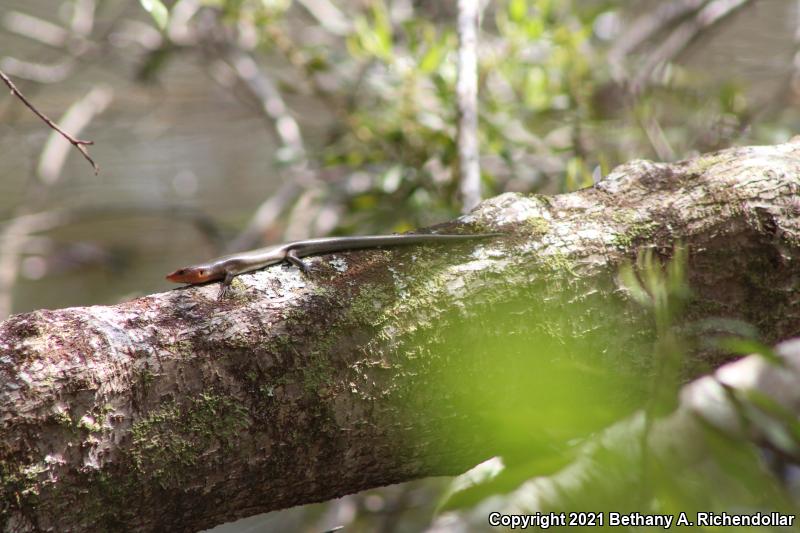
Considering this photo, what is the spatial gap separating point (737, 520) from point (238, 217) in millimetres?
5388

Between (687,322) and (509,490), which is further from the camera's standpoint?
(687,322)

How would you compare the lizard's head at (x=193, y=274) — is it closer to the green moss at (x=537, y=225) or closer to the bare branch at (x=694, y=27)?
the green moss at (x=537, y=225)

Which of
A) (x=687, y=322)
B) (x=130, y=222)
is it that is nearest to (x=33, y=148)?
(x=130, y=222)

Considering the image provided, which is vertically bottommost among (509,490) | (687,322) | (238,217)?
(509,490)

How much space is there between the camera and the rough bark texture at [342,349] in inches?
40.3

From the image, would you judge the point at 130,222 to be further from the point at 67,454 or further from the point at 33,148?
the point at 67,454

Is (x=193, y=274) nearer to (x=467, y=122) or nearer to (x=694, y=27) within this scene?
(x=467, y=122)

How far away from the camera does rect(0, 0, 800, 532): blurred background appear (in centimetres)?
305

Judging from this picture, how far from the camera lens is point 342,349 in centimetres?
117

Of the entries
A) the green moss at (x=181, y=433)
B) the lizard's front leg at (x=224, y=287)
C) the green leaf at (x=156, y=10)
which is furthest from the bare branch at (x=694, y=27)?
the green moss at (x=181, y=433)

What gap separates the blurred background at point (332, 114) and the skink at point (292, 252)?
54 cm

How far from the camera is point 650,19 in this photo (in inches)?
175

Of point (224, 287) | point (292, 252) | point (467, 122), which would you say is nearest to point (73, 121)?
point (467, 122)

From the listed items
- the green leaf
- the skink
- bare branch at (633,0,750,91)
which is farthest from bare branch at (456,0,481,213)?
bare branch at (633,0,750,91)
